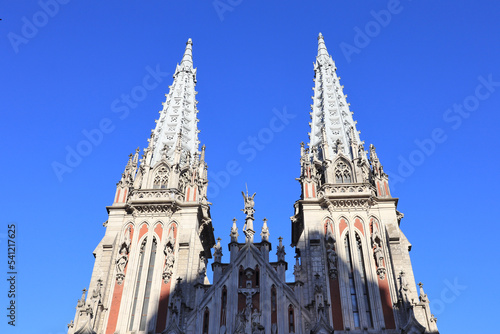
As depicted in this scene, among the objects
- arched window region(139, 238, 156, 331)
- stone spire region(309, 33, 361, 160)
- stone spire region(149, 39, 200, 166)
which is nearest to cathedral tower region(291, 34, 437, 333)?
stone spire region(309, 33, 361, 160)

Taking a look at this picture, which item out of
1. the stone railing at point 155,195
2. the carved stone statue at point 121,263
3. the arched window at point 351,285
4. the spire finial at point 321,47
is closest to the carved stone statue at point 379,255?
the arched window at point 351,285

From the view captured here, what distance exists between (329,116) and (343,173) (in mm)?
5783

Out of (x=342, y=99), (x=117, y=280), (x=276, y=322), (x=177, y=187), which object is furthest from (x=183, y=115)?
(x=276, y=322)

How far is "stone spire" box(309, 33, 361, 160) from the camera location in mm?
32906

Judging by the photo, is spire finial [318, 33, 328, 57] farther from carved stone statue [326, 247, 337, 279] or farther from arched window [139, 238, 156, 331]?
arched window [139, 238, 156, 331]

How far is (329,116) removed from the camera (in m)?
35.6

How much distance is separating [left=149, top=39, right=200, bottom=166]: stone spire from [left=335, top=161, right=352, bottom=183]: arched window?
828 cm

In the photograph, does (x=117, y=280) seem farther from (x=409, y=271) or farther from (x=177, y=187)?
(x=409, y=271)

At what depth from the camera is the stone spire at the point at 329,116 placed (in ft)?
108

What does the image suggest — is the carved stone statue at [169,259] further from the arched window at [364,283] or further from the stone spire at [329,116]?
the stone spire at [329,116]

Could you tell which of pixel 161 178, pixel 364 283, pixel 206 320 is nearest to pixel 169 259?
pixel 206 320

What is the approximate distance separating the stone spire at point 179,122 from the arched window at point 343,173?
8279 mm

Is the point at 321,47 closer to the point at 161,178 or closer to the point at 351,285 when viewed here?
the point at 161,178

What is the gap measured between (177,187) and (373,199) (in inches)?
402
